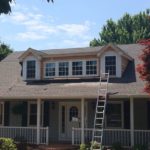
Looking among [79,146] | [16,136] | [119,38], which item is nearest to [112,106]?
[79,146]

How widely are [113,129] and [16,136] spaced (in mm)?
6343

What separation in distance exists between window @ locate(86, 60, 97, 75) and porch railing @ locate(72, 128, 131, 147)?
422 centimetres

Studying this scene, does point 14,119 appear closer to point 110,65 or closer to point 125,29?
point 110,65

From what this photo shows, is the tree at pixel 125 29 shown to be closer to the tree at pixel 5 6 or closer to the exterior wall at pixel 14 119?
the exterior wall at pixel 14 119

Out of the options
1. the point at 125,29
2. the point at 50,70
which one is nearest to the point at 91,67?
the point at 50,70

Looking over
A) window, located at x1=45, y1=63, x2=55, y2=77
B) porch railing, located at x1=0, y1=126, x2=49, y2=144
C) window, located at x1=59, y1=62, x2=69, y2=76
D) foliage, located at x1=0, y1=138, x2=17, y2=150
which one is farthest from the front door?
foliage, located at x1=0, y1=138, x2=17, y2=150

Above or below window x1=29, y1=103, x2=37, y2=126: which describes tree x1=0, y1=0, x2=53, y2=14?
above

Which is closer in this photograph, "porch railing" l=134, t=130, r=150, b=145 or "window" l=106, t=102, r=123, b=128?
"porch railing" l=134, t=130, r=150, b=145

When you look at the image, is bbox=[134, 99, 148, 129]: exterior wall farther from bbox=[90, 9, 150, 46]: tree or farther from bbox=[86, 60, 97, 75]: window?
bbox=[90, 9, 150, 46]: tree

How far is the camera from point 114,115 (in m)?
26.0

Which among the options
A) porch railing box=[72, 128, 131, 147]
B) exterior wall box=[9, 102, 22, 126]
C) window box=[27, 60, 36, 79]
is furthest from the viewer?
window box=[27, 60, 36, 79]

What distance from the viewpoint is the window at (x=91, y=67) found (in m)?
27.6

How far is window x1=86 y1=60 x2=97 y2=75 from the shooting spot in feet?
90.5

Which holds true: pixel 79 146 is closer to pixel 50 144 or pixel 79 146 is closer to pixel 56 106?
pixel 50 144
